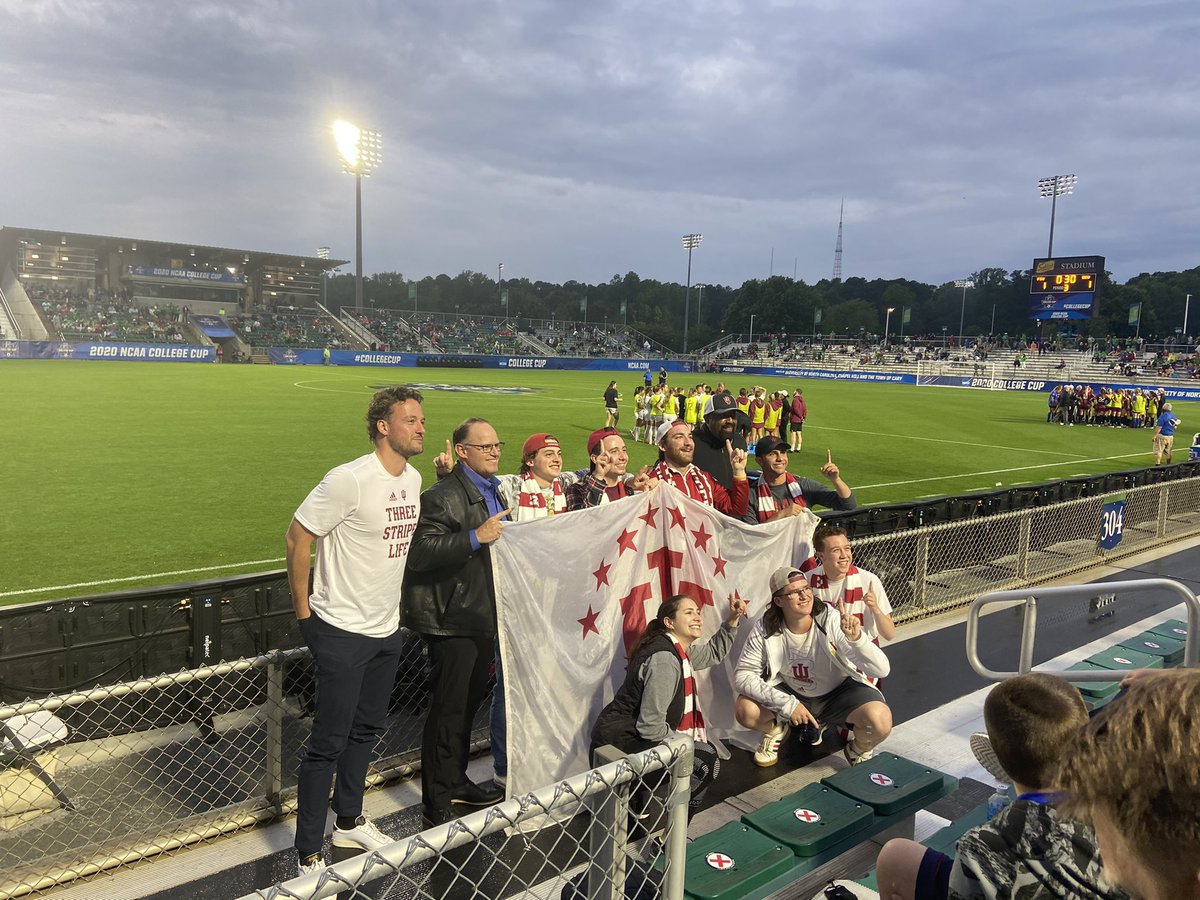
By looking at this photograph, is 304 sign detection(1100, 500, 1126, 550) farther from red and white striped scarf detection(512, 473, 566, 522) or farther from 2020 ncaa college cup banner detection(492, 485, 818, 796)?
red and white striped scarf detection(512, 473, 566, 522)

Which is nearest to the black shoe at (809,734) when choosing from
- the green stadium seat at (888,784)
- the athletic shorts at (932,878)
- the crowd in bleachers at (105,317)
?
the green stadium seat at (888,784)

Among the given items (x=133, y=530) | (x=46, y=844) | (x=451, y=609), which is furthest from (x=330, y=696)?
(x=133, y=530)

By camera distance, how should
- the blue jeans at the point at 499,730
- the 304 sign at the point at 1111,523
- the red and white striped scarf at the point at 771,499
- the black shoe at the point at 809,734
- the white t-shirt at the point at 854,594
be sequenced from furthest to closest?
the 304 sign at the point at 1111,523, the red and white striped scarf at the point at 771,499, the white t-shirt at the point at 854,594, the black shoe at the point at 809,734, the blue jeans at the point at 499,730

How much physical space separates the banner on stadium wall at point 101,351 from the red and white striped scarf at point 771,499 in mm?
53446

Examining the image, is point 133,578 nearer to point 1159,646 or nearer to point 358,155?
point 1159,646

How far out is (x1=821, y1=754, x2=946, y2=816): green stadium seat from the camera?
360 cm

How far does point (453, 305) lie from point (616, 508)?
128486 mm

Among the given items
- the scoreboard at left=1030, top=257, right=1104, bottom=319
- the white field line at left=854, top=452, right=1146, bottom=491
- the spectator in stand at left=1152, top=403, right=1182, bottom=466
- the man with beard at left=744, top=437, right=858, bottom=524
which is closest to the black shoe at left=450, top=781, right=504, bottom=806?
the man with beard at left=744, top=437, right=858, bottom=524

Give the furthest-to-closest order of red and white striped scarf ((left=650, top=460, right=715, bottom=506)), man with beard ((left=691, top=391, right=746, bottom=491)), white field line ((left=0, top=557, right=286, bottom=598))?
1. white field line ((left=0, top=557, right=286, bottom=598))
2. man with beard ((left=691, top=391, right=746, bottom=491))
3. red and white striped scarf ((left=650, top=460, right=715, bottom=506))

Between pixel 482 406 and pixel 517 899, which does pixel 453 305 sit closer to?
pixel 482 406

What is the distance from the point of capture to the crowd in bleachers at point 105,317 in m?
58.0

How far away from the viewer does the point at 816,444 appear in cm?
2192

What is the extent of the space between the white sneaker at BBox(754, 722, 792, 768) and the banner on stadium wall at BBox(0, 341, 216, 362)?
5473 centimetres

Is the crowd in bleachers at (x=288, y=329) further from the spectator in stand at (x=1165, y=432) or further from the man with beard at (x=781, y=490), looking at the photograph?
the man with beard at (x=781, y=490)
